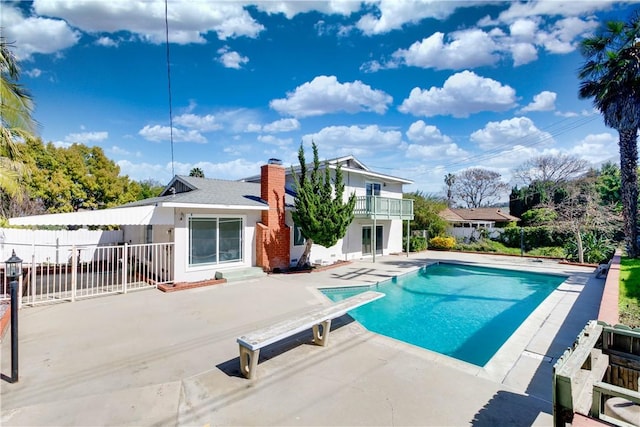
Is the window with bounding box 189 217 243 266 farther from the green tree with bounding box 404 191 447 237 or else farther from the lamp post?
the green tree with bounding box 404 191 447 237

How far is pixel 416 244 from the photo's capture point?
2461 centimetres

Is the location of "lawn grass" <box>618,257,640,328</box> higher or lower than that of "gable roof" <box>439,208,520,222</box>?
lower

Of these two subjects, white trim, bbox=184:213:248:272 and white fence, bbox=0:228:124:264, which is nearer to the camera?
white trim, bbox=184:213:248:272

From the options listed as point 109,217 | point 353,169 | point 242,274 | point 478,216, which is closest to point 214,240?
point 242,274

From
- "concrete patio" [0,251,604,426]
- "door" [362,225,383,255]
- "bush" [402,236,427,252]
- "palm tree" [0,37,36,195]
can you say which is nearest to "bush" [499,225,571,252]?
"bush" [402,236,427,252]

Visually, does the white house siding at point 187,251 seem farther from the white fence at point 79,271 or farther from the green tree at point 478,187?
the green tree at point 478,187

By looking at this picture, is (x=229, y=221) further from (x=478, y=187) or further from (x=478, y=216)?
(x=478, y=187)

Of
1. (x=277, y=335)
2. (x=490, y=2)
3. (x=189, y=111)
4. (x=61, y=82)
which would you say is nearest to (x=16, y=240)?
(x=61, y=82)

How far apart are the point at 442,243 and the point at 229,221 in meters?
18.8

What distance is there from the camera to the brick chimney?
1410cm

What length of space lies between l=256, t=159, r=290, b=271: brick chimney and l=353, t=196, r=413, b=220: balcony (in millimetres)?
5543

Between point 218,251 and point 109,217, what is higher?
A: point 109,217

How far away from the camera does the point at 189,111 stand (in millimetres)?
17188

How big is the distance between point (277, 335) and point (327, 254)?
12.7 meters
